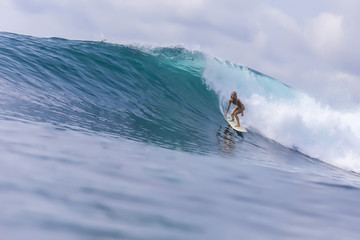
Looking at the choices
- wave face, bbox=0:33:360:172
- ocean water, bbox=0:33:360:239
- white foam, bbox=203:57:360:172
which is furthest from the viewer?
white foam, bbox=203:57:360:172

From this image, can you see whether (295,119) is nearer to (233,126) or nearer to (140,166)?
(233,126)

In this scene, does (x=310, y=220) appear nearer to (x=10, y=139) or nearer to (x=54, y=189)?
(x=54, y=189)

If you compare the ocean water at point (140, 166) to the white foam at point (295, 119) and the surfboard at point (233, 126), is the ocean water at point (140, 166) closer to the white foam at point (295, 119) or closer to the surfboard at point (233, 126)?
the white foam at point (295, 119)

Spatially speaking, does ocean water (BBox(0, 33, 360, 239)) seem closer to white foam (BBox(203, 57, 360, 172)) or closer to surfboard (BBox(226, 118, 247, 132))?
white foam (BBox(203, 57, 360, 172))

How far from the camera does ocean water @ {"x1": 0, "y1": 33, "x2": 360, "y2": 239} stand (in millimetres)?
2670

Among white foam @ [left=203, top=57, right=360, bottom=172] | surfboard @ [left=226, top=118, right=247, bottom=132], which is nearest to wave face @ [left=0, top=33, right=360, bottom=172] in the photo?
white foam @ [left=203, top=57, right=360, bottom=172]

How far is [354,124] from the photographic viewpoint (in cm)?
1433

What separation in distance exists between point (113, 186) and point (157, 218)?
2.60ft

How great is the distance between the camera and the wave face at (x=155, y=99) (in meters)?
7.46

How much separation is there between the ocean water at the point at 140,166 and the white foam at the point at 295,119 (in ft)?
0.23

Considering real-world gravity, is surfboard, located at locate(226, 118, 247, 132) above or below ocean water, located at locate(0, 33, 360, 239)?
above

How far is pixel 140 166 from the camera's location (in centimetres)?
440

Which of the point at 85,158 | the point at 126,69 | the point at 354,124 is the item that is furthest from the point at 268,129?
the point at 85,158

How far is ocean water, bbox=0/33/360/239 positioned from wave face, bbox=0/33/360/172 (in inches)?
2.9
